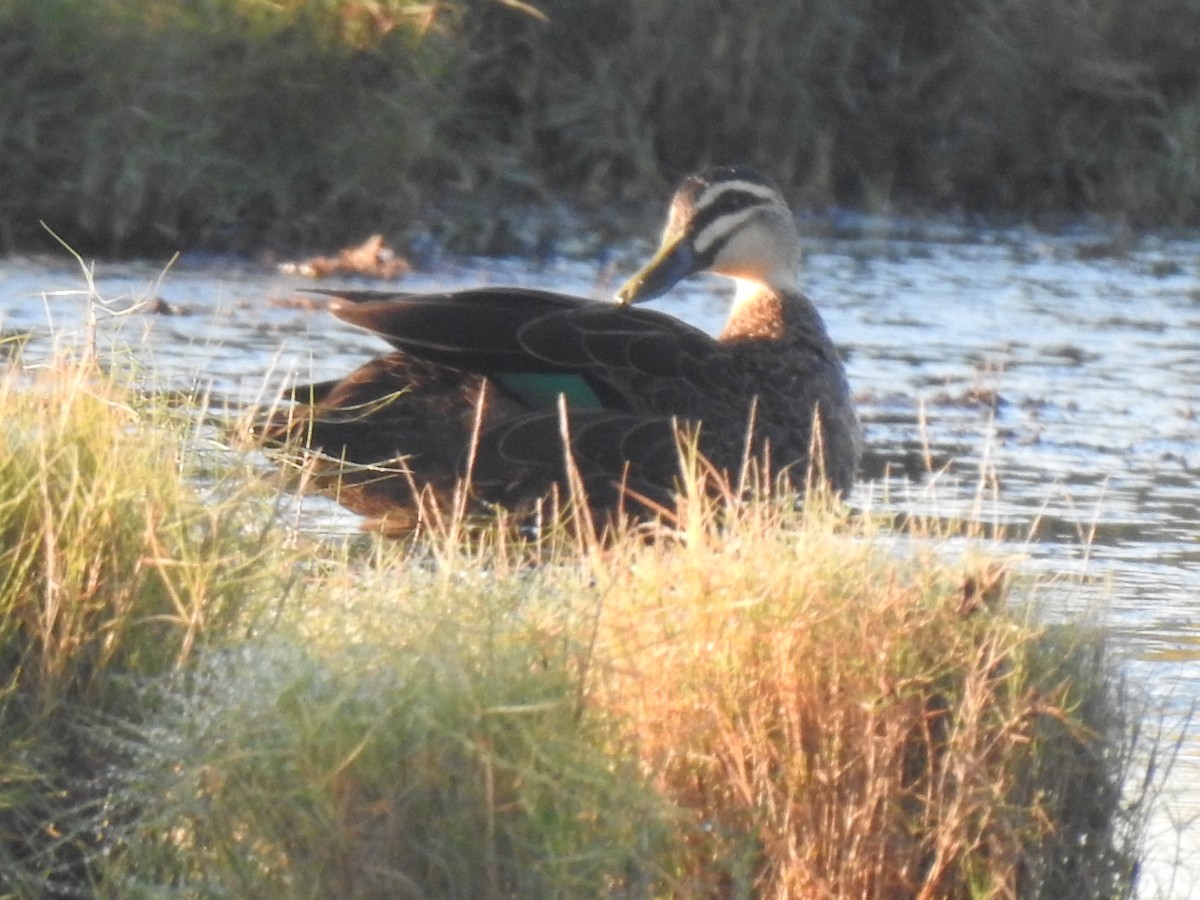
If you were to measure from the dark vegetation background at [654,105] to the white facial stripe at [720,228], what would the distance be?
4155 millimetres

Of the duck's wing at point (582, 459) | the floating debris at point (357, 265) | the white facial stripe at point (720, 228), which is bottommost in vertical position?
the floating debris at point (357, 265)

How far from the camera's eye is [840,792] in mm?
3449

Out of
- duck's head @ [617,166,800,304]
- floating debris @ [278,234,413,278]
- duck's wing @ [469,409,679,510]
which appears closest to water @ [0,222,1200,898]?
floating debris @ [278,234,413,278]

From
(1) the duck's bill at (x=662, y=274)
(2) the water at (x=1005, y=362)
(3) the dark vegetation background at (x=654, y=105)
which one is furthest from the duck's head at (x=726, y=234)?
(3) the dark vegetation background at (x=654, y=105)

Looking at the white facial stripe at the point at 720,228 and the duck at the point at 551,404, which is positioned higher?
the white facial stripe at the point at 720,228

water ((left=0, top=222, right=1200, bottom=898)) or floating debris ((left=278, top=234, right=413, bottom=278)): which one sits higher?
floating debris ((left=278, top=234, right=413, bottom=278))

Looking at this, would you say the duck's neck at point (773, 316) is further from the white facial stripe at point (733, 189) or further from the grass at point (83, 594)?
the grass at point (83, 594)

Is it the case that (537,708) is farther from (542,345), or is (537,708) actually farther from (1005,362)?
(1005,362)

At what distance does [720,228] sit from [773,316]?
1.03 feet

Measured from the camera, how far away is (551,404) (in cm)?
576

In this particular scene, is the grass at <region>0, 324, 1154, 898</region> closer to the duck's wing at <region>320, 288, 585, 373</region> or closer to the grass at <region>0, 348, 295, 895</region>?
→ the grass at <region>0, 348, 295, 895</region>

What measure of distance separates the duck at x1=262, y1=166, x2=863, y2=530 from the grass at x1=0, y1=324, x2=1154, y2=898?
1.78 m

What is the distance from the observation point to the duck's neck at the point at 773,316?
6332 millimetres

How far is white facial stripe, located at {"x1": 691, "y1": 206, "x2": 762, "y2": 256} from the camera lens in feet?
21.6
